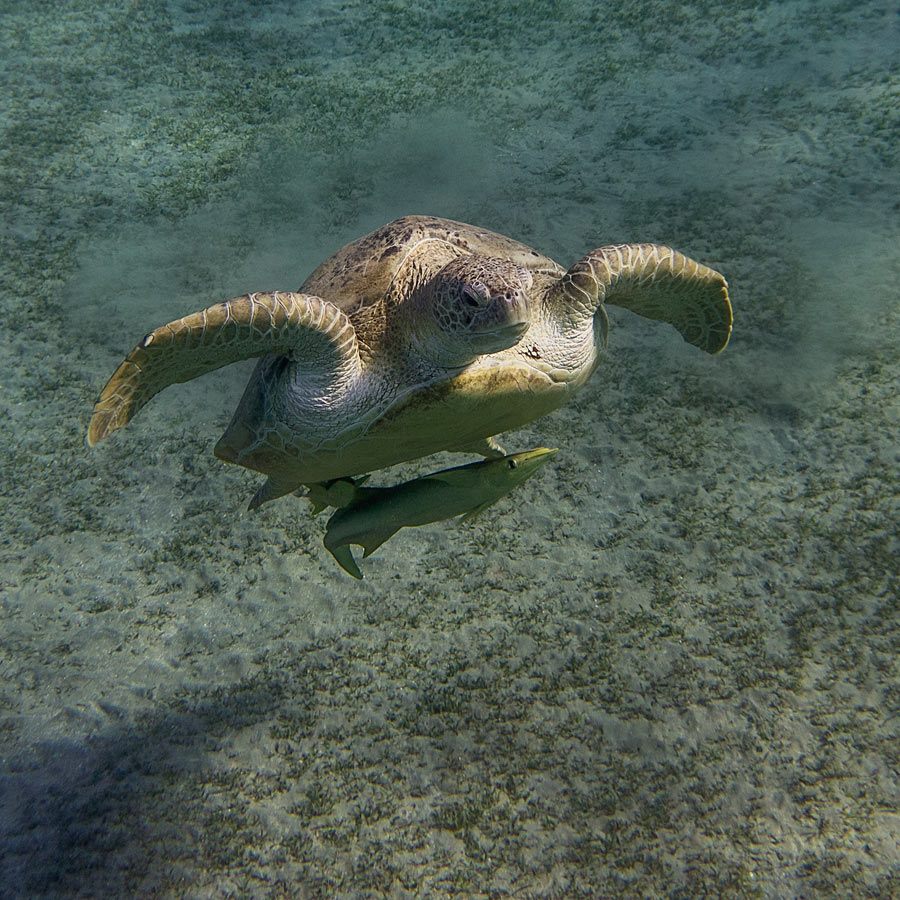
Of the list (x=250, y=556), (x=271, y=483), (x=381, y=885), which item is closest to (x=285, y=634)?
(x=250, y=556)

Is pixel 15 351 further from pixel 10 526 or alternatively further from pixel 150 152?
pixel 150 152

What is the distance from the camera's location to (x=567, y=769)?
226cm

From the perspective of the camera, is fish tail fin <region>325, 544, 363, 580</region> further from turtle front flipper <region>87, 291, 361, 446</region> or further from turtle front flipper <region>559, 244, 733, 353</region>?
turtle front flipper <region>559, 244, 733, 353</region>

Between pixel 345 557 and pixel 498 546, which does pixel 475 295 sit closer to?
pixel 345 557

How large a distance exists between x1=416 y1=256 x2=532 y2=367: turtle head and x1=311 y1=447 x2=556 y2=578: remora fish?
0.33m

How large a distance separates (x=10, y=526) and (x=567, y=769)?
261 centimetres

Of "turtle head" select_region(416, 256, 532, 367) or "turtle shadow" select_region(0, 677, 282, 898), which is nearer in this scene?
"turtle head" select_region(416, 256, 532, 367)

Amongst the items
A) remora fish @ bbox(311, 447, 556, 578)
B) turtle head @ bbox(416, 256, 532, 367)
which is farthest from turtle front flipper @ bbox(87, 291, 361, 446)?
remora fish @ bbox(311, 447, 556, 578)

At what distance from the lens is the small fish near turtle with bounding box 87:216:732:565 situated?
5.82 ft

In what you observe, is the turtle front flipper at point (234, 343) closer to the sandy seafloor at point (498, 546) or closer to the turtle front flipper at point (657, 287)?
the turtle front flipper at point (657, 287)

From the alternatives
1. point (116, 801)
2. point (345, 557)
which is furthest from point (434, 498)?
point (116, 801)

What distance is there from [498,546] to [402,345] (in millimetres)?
1210

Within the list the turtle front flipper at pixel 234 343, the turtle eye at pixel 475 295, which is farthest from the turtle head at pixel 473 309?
the turtle front flipper at pixel 234 343

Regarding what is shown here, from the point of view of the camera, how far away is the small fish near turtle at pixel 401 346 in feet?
5.82
